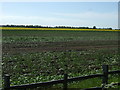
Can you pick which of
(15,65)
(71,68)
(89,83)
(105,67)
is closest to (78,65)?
(71,68)

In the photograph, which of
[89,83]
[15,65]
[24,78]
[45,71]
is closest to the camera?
[89,83]

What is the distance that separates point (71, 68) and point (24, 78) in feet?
14.3

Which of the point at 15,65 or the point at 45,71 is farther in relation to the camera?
the point at 15,65

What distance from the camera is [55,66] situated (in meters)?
17.4

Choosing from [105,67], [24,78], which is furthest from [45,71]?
[105,67]

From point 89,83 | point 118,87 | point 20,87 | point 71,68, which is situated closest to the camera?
point 20,87

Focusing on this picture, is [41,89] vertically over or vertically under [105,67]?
under

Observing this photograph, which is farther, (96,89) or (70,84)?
(70,84)

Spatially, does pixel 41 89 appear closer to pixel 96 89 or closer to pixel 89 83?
pixel 89 83

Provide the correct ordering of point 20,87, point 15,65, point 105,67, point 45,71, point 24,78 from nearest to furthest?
point 20,87
point 105,67
point 24,78
point 45,71
point 15,65

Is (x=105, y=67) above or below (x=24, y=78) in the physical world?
above

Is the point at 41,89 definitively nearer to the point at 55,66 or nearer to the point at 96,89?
the point at 96,89

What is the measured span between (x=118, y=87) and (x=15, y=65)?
34.5 feet

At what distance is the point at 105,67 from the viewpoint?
9766 millimetres
